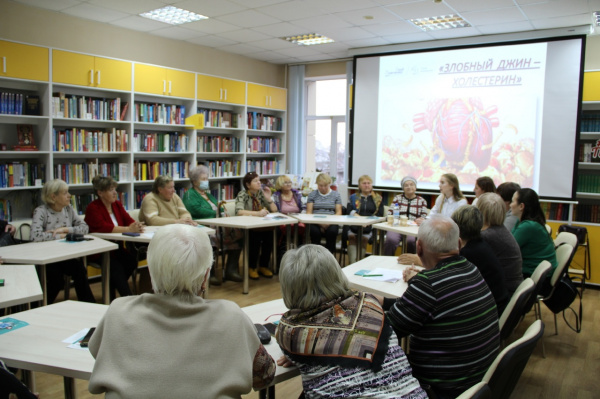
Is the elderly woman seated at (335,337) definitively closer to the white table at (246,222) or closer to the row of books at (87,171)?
the white table at (246,222)

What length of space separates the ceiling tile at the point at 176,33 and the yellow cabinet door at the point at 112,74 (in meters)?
0.78

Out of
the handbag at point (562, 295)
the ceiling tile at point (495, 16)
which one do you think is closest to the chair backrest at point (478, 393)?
the handbag at point (562, 295)

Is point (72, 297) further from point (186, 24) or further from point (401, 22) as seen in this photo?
point (401, 22)

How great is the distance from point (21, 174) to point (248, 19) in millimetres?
3140

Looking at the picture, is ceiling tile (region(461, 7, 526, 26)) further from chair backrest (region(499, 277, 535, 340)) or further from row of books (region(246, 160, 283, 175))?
row of books (region(246, 160, 283, 175))

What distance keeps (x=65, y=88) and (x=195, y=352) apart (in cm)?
499

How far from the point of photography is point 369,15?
5.36 m

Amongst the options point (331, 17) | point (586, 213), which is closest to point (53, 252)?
point (331, 17)

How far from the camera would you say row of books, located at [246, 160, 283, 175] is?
785 centimetres

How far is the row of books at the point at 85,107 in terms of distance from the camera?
16.8 feet

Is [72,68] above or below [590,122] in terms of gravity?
above

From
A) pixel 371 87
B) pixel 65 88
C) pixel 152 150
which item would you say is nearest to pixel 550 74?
pixel 371 87

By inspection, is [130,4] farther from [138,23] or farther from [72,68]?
[72,68]

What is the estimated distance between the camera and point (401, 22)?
566 cm
